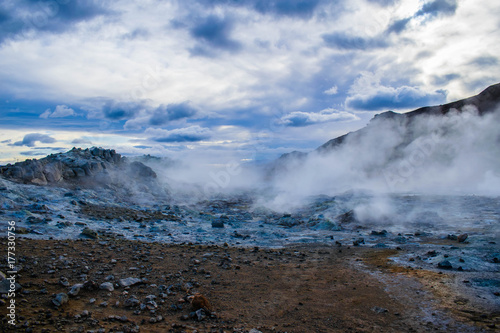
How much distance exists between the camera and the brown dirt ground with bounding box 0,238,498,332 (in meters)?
4.09

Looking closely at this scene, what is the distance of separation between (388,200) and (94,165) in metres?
19.6

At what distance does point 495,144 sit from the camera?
109 feet

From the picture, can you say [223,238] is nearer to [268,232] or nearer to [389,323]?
[268,232]

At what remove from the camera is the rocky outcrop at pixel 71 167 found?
47.7 ft

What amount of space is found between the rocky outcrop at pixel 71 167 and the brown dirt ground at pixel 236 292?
9559 millimetres

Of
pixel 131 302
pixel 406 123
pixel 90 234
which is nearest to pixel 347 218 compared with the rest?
pixel 90 234

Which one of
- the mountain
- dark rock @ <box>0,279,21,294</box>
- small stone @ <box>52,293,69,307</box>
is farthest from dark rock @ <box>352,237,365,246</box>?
the mountain

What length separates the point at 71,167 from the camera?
18047 millimetres

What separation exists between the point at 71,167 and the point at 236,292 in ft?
56.1

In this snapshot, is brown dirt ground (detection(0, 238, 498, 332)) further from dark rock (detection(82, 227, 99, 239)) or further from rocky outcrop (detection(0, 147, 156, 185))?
rocky outcrop (detection(0, 147, 156, 185))

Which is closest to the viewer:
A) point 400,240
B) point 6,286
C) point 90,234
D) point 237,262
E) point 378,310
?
point 6,286

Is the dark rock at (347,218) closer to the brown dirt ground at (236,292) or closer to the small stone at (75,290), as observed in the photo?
the brown dirt ground at (236,292)

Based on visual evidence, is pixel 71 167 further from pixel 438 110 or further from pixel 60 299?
pixel 438 110

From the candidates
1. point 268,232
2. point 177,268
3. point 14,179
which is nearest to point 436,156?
point 268,232
